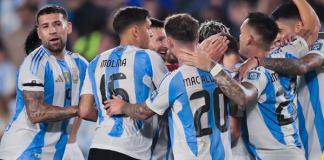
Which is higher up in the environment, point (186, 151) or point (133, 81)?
point (133, 81)

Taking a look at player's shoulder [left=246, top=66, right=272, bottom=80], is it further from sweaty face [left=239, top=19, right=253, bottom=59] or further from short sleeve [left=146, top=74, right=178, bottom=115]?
short sleeve [left=146, top=74, right=178, bottom=115]

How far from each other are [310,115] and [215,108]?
4.77 feet

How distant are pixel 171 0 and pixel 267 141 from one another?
277 inches

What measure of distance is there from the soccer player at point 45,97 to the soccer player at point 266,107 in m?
1.67

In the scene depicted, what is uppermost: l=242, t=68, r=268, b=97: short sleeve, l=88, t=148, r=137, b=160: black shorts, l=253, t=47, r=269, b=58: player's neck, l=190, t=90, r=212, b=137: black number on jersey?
l=253, t=47, r=269, b=58: player's neck

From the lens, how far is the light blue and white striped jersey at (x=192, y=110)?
7105mm

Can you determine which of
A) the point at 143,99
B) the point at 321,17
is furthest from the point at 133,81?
the point at 321,17

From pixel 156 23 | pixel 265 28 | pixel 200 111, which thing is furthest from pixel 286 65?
pixel 156 23

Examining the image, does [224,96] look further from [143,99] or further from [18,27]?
[18,27]

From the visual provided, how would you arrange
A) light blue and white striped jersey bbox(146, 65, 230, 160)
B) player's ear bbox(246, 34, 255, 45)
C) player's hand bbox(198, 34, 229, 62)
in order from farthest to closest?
player's ear bbox(246, 34, 255, 45) → player's hand bbox(198, 34, 229, 62) → light blue and white striped jersey bbox(146, 65, 230, 160)

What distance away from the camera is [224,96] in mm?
7266

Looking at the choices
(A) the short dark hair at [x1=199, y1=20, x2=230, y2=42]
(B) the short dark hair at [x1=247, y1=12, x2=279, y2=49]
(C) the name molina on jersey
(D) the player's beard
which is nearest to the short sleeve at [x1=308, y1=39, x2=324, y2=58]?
(B) the short dark hair at [x1=247, y1=12, x2=279, y2=49]

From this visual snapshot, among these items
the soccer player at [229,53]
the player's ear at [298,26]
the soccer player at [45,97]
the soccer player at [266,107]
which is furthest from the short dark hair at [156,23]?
the player's ear at [298,26]

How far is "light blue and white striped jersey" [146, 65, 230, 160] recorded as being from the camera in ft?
23.3
